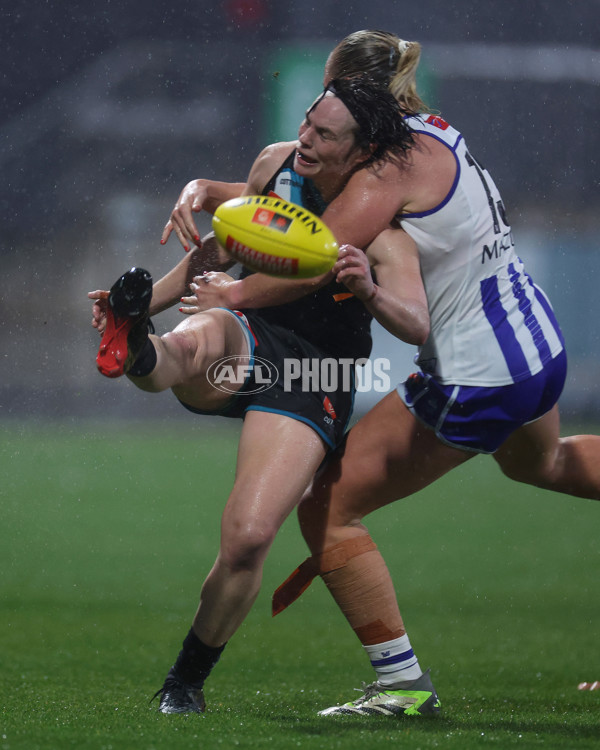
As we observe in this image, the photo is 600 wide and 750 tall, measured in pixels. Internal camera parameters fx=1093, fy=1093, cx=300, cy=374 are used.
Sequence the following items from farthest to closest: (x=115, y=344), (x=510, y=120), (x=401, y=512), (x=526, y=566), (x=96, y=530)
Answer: (x=510, y=120)
(x=401, y=512)
(x=96, y=530)
(x=526, y=566)
(x=115, y=344)

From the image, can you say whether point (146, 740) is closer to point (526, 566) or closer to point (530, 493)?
point (526, 566)

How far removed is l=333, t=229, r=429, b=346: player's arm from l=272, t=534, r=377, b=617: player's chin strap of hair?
19.8 inches

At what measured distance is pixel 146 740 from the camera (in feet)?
6.69

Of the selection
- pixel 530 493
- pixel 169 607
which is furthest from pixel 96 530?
pixel 530 493

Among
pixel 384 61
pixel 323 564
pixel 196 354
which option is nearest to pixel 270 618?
pixel 323 564

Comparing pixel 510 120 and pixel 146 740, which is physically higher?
pixel 510 120

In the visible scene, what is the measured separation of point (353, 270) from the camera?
A: 2.17 meters

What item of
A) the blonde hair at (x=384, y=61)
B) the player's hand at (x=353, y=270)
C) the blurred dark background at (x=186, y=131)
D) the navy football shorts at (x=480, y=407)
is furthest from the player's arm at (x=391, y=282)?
the blurred dark background at (x=186, y=131)

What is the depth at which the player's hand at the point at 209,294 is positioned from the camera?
253 centimetres

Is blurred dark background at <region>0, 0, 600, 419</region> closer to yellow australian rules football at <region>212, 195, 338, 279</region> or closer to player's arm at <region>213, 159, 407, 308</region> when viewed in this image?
player's arm at <region>213, 159, 407, 308</region>

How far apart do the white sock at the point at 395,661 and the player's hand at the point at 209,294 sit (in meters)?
0.87

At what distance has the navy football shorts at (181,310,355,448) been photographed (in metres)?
2.50

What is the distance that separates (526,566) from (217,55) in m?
6.43

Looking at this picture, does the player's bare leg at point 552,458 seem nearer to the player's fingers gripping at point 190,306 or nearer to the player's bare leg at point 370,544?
the player's bare leg at point 370,544
